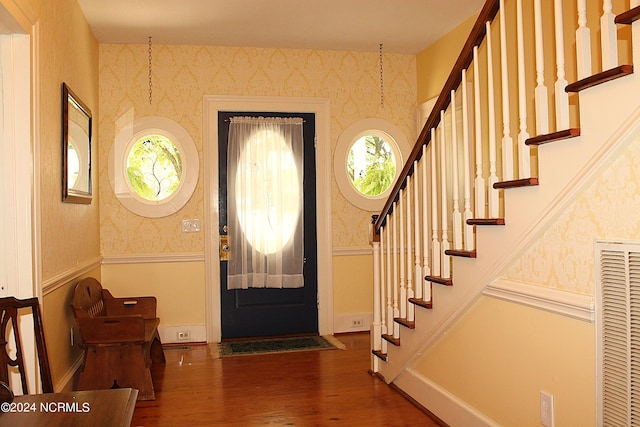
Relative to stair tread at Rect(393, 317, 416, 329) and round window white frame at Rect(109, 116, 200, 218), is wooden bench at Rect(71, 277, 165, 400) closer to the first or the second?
round window white frame at Rect(109, 116, 200, 218)

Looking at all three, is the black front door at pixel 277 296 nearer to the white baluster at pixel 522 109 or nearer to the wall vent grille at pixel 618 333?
the white baluster at pixel 522 109

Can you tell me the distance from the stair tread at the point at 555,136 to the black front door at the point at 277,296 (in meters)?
3.23

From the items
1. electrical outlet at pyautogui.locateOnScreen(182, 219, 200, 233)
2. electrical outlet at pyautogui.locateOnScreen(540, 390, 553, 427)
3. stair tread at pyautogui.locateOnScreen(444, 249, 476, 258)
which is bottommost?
electrical outlet at pyautogui.locateOnScreen(540, 390, 553, 427)

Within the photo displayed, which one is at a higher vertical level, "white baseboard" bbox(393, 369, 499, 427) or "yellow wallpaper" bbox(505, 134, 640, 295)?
"yellow wallpaper" bbox(505, 134, 640, 295)

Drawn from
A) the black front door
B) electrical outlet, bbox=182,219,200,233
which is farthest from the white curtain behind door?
electrical outlet, bbox=182,219,200,233

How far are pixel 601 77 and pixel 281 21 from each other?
3.14 m

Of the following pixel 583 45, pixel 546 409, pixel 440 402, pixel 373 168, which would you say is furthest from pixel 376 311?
pixel 583 45

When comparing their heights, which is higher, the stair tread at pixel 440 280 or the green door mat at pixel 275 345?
the stair tread at pixel 440 280

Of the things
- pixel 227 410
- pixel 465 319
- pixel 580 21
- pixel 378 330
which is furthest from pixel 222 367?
pixel 580 21

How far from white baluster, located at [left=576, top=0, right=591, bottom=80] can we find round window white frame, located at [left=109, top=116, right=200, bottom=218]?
3677mm

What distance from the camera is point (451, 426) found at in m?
2.97

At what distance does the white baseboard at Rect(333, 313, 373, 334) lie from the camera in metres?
5.39

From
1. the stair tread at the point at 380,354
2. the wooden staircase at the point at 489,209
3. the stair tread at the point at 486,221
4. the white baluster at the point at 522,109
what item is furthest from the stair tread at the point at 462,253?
the stair tread at the point at 380,354

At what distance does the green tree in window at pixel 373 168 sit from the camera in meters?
5.46
